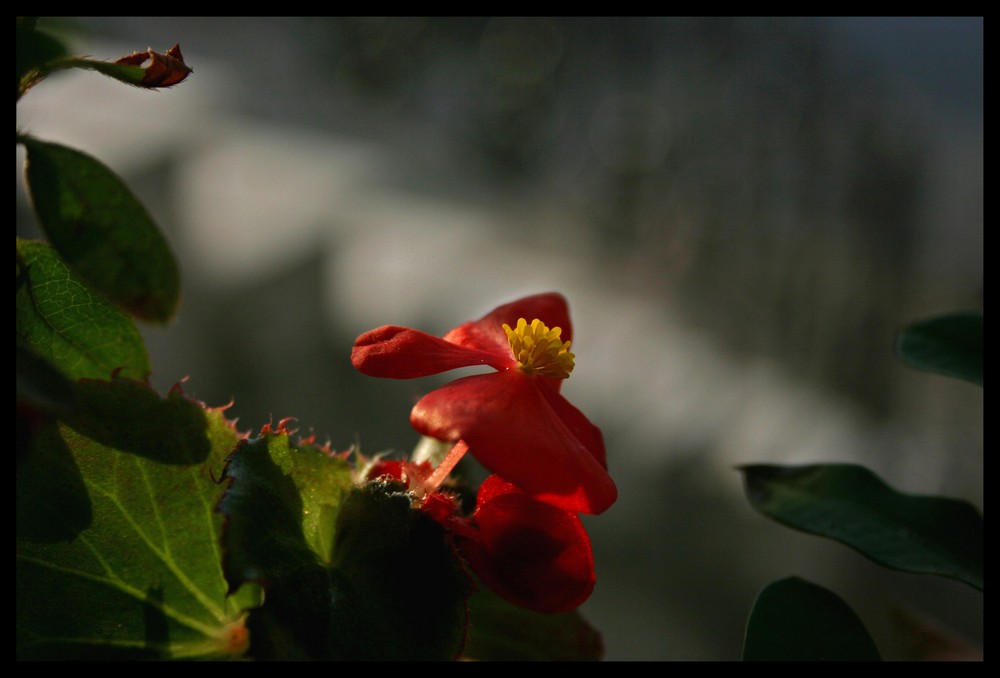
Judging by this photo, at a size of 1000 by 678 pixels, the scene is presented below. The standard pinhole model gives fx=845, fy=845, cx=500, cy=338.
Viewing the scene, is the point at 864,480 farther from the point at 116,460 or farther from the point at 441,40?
the point at 441,40

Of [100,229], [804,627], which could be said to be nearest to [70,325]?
[100,229]

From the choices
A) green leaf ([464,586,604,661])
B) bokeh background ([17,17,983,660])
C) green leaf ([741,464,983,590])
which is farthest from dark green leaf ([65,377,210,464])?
bokeh background ([17,17,983,660])

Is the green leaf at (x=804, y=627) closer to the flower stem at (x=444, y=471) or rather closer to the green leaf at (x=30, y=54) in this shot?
the flower stem at (x=444, y=471)

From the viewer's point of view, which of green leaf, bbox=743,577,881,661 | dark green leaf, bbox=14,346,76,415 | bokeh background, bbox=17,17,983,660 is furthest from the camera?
bokeh background, bbox=17,17,983,660

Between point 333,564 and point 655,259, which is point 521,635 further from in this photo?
point 655,259

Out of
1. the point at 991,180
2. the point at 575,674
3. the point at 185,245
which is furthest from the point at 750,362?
the point at 575,674

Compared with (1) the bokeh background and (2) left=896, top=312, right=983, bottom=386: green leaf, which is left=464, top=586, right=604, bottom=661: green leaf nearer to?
(2) left=896, top=312, right=983, bottom=386: green leaf
